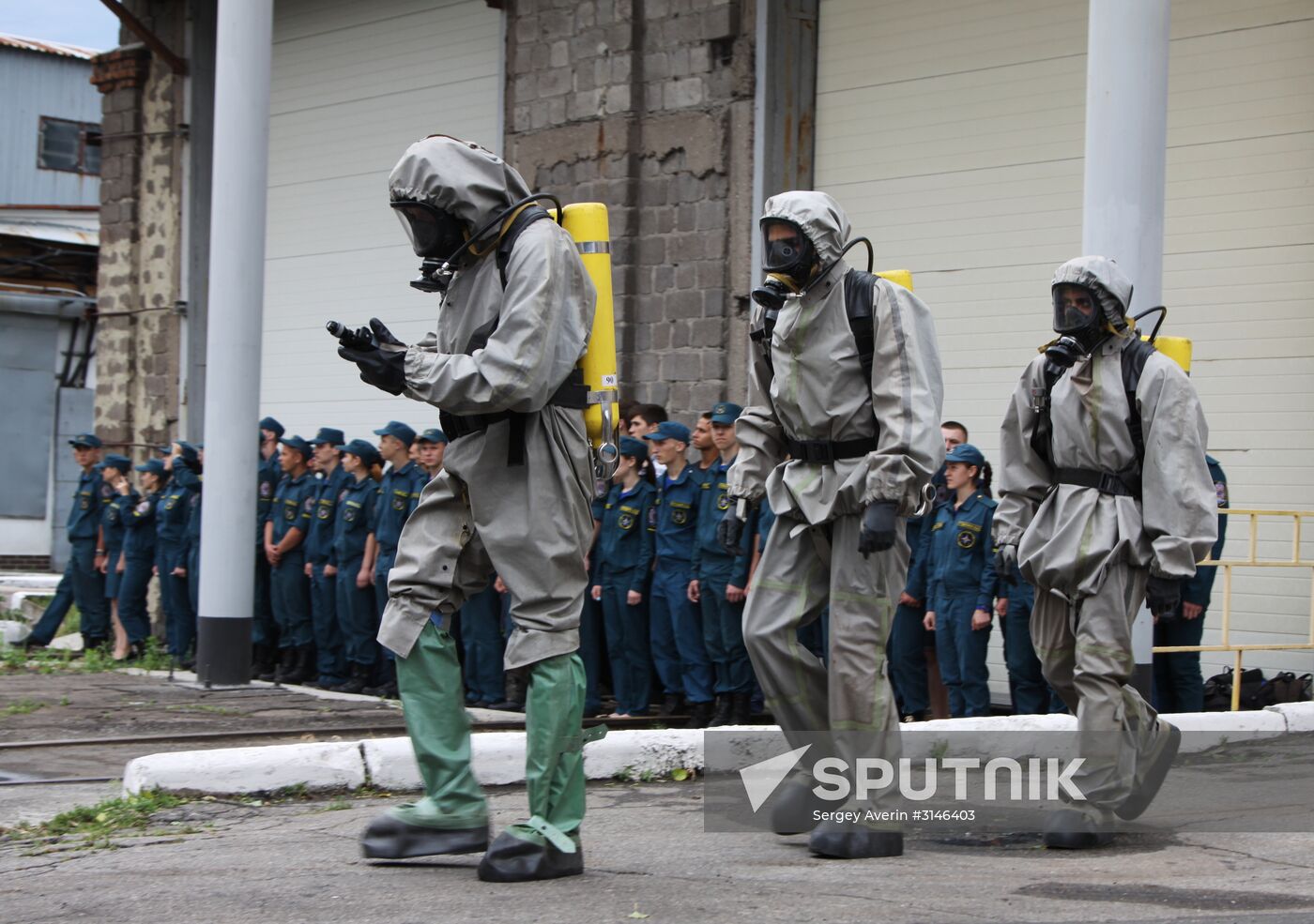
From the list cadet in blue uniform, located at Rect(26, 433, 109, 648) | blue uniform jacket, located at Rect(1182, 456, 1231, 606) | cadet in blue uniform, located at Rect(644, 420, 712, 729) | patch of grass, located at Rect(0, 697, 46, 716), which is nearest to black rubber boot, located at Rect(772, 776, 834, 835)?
blue uniform jacket, located at Rect(1182, 456, 1231, 606)

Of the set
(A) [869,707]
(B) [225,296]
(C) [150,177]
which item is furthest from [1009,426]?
(C) [150,177]

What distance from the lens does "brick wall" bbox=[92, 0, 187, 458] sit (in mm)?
18688

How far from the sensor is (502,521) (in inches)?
196

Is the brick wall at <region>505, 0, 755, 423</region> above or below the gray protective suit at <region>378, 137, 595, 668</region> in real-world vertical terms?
above

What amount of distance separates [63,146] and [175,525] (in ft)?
82.6

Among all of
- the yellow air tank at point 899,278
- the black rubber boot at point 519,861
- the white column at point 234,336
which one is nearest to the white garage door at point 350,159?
the white column at point 234,336

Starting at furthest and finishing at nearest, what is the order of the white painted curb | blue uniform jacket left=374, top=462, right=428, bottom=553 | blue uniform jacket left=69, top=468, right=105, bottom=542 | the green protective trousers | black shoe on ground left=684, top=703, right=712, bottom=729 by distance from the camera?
blue uniform jacket left=69, top=468, right=105, bottom=542, blue uniform jacket left=374, top=462, right=428, bottom=553, black shoe on ground left=684, top=703, right=712, bottom=729, the white painted curb, the green protective trousers

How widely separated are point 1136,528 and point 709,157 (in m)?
8.46

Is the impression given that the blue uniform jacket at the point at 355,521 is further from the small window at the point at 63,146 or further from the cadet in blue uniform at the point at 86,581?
the small window at the point at 63,146

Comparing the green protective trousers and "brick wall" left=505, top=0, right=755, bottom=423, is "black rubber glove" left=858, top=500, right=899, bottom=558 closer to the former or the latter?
the green protective trousers

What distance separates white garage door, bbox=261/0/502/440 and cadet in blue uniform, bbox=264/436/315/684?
2567 millimetres

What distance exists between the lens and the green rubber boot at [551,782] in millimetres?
4781

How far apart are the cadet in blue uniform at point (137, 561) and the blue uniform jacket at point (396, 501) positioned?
12.2 ft

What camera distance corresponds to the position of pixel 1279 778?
23.9ft
